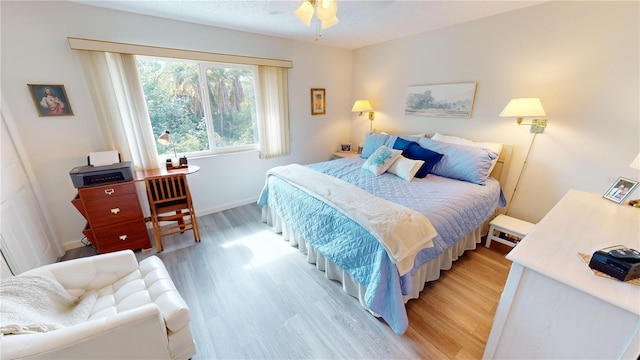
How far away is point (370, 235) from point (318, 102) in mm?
2816

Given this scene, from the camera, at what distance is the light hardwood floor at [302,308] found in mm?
1438

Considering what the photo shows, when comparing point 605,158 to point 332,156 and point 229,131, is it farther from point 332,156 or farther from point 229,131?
point 229,131

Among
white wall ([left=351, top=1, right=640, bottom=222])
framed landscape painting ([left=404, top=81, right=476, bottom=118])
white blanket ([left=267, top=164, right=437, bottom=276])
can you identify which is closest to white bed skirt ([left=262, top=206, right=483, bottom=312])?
white blanket ([left=267, top=164, right=437, bottom=276])

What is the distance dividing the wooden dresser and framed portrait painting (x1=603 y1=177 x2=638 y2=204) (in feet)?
12.6

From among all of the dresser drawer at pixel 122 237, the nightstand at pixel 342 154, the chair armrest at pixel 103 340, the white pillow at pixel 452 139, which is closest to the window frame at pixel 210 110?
the dresser drawer at pixel 122 237

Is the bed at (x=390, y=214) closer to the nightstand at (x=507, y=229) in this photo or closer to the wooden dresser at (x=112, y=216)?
the nightstand at (x=507, y=229)

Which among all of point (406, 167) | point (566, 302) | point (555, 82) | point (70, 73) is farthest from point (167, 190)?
point (555, 82)

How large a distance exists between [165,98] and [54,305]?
222 centimetres

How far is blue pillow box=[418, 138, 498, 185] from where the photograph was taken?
92.0 inches

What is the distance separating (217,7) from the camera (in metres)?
2.17

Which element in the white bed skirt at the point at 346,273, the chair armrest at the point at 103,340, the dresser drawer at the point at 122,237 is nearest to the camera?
the chair armrest at the point at 103,340

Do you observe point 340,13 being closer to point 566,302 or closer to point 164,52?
Answer: point 164,52

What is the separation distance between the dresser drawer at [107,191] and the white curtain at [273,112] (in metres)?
1.64

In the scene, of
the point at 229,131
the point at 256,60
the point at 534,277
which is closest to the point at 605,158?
the point at 534,277
